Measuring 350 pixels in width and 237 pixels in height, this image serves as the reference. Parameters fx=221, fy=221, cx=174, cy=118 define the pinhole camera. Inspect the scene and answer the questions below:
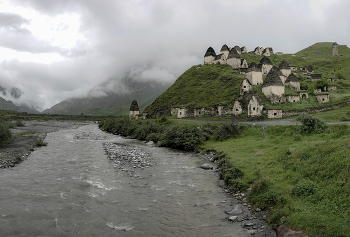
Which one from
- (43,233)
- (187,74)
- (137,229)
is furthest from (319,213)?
(187,74)

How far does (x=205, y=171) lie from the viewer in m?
22.4

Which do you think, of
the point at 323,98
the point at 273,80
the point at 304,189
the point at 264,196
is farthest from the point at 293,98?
the point at 264,196

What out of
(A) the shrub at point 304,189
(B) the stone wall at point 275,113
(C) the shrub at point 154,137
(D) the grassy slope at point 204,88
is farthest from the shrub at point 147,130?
(A) the shrub at point 304,189

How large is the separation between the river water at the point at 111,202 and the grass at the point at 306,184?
2576 millimetres

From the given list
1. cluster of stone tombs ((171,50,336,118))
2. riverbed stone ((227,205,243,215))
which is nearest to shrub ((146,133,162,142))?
cluster of stone tombs ((171,50,336,118))

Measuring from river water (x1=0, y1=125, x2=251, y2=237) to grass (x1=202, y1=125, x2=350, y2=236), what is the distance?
2576 mm

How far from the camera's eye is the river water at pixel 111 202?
11680mm

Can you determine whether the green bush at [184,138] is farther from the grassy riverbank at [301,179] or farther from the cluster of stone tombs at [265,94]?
the cluster of stone tombs at [265,94]

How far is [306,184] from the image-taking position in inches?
529

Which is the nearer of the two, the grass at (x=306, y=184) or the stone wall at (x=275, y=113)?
the grass at (x=306, y=184)

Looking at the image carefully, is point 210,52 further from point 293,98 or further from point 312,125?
point 312,125

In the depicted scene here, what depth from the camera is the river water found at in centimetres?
1168

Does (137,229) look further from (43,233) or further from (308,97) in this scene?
(308,97)

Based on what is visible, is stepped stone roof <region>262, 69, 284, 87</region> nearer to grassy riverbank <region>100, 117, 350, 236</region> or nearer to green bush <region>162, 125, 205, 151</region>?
grassy riverbank <region>100, 117, 350, 236</region>
